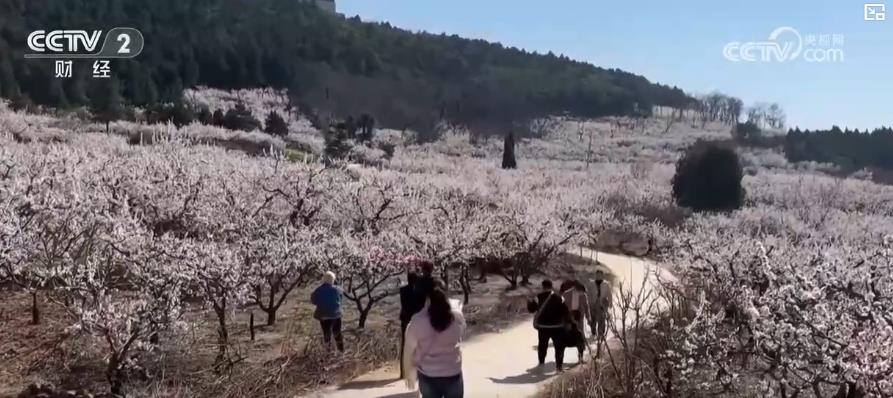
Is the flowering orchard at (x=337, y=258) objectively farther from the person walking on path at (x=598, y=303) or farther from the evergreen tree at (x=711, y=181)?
the evergreen tree at (x=711, y=181)

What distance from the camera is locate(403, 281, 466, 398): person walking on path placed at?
5902 mm

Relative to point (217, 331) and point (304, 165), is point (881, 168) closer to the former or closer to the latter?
point (304, 165)

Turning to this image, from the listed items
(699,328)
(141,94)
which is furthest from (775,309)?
(141,94)

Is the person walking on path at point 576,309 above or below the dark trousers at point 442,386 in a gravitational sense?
below

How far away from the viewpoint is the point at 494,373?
1122cm

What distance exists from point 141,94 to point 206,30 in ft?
92.5

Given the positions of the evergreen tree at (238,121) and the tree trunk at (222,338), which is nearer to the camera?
the tree trunk at (222,338)

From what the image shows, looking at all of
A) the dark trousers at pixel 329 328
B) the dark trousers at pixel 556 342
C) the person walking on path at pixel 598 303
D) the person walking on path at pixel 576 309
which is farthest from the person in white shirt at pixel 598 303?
the dark trousers at pixel 329 328

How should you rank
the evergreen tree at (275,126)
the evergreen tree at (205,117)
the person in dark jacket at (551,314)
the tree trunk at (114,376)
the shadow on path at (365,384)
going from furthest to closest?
the evergreen tree at (275,126), the evergreen tree at (205,117), the person in dark jacket at (551,314), the shadow on path at (365,384), the tree trunk at (114,376)

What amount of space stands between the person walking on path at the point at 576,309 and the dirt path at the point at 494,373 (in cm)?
32

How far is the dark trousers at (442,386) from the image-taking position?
593 cm

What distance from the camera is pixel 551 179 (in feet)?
177

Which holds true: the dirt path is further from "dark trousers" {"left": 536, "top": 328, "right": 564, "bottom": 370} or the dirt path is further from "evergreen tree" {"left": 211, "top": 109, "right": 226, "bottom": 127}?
"evergreen tree" {"left": 211, "top": 109, "right": 226, "bottom": 127}

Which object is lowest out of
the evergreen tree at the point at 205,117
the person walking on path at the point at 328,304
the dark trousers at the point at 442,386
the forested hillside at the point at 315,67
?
the person walking on path at the point at 328,304
